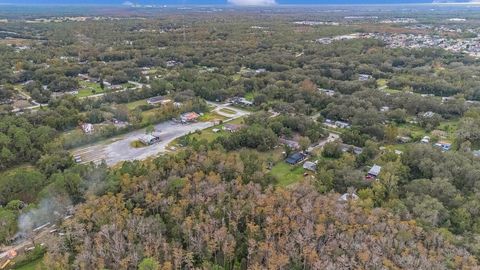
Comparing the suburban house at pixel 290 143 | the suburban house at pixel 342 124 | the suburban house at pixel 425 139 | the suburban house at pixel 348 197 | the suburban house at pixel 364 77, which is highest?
the suburban house at pixel 364 77

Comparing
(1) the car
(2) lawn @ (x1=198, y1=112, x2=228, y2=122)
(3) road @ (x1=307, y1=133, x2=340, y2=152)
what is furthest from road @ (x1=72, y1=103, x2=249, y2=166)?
(3) road @ (x1=307, y1=133, x2=340, y2=152)

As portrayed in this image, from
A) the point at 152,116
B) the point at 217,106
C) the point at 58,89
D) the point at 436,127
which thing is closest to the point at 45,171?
the point at 152,116

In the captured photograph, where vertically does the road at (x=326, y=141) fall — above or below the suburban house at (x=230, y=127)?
below

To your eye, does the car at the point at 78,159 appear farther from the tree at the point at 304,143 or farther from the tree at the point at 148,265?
the tree at the point at 304,143

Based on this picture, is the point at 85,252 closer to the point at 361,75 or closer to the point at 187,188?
the point at 187,188

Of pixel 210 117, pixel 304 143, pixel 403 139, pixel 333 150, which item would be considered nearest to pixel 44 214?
pixel 304 143

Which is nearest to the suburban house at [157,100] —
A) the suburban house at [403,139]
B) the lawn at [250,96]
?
the lawn at [250,96]

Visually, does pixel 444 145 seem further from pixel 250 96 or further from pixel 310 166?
pixel 250 96

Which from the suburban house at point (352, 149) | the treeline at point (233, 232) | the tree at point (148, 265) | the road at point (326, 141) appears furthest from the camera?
the road at point (326, 141)
